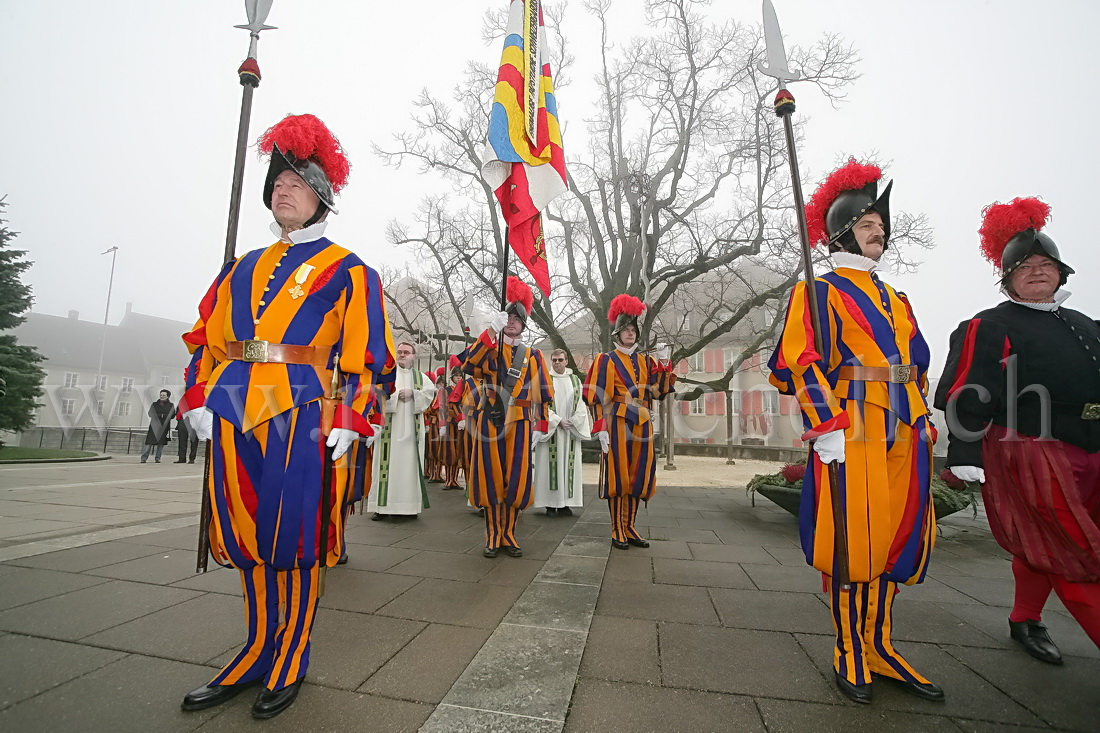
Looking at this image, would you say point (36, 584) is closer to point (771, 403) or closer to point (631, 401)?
point (631, 401)

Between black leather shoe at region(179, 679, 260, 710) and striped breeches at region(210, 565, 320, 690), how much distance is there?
42mm

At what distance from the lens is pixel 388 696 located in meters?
1.93

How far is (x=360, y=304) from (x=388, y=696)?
151cm

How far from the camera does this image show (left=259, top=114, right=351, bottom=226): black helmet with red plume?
2244 mm

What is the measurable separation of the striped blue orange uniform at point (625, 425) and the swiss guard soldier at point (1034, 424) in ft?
7.88

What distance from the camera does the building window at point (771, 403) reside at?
29036 millimetres

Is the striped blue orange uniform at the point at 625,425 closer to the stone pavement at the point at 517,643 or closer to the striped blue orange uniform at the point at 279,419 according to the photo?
the stone pavement at the point at 517,643

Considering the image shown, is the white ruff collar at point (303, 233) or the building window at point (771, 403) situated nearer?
the white ruff collar at point (303, 233)

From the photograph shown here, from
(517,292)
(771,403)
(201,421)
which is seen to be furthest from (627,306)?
(771,403)

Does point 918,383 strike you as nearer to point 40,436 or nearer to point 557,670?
point 557,670

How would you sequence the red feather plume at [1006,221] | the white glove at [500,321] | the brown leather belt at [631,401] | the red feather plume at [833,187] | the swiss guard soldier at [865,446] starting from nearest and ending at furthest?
1. the swiss guard soldier at [865,446]
2. the red feather plume at [833,187]
3. the red feather plume at [1006,221]
4. the white glove at [500,321]
5. the brown leather belt at [631,401]

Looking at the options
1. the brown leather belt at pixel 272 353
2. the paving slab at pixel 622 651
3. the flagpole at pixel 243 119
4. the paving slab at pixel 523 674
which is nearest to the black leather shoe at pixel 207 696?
the flagpole at pixel 243 119

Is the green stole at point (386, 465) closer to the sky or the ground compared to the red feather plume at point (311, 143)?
closer to the ground

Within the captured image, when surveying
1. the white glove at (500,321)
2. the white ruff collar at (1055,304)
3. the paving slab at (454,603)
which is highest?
the white glove at (500,321)
